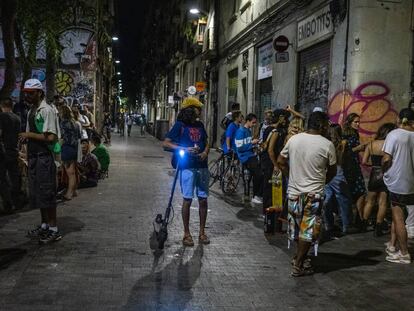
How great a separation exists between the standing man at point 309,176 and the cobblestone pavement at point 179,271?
41 cm

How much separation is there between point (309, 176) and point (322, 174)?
0.49 ft

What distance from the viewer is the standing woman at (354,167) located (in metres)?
8.50

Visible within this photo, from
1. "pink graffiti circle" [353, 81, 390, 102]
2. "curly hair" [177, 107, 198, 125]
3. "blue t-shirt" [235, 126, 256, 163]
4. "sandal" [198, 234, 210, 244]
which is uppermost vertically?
"pink graffiti circle" [353, 81, 390, 102]

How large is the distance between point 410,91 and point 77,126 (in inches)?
265

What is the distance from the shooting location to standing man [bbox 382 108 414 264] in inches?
261

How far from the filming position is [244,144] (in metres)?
10.6

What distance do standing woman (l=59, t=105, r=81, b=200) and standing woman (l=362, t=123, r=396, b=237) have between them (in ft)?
17.6

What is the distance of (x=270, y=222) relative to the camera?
7.96 meters

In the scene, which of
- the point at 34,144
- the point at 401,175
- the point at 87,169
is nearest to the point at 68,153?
the point at 87,169

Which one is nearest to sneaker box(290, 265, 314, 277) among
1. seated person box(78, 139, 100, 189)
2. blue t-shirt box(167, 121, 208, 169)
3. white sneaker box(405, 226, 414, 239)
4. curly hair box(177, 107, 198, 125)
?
blue t-shirt box(167, 121, 208, 169)

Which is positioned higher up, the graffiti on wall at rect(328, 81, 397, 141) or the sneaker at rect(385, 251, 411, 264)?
the graffiti on wall at rect(328, 81, 397, 141)

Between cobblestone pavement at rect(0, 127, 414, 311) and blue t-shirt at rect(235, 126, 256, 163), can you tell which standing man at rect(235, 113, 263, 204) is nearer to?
blue t-shirt at rect(235, 126, 256, 163)

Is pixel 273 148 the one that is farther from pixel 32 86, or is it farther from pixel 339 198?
pixel 32 86

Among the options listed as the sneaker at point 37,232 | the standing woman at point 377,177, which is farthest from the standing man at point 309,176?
the sneaker at point 37,232
